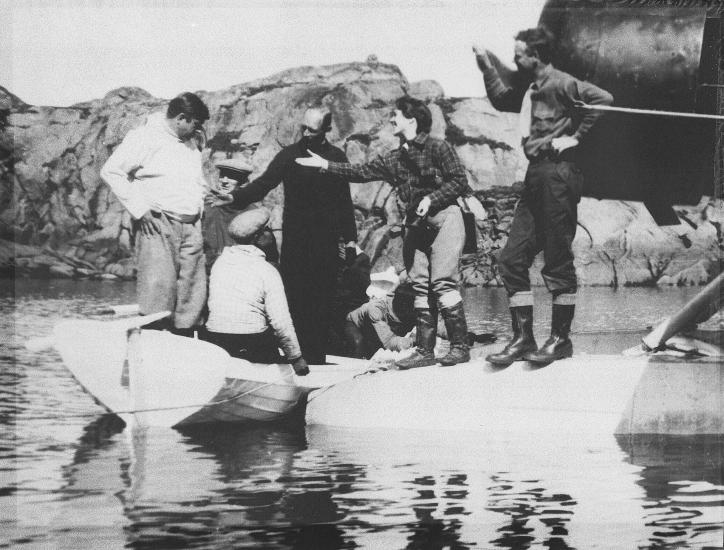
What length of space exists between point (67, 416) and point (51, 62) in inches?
98.8

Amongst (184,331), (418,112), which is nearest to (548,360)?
(418,112)

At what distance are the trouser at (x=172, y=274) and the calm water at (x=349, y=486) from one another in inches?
32.2

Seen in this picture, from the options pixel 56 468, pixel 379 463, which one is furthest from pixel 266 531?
pixel 56 468

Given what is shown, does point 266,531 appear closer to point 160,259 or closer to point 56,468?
point 56,468

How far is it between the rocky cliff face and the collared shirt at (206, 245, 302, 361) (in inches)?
14.7

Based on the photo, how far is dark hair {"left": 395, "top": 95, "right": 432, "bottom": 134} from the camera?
6.72 m

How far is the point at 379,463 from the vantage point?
239 inches

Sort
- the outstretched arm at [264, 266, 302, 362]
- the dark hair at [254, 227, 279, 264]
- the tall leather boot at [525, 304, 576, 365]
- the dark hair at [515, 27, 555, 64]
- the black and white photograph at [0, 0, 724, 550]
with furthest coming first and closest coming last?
1. the dark hair at [254, 227, 279, 264]
2. the outstretched arm at [264, 266, 302, 362]
3. the dark hair at [515, 27, 555, 64]
4. the tall leather boot at [525, 304, 576, 365]
5. the black and white photograph at [0, 0, 724, 550]

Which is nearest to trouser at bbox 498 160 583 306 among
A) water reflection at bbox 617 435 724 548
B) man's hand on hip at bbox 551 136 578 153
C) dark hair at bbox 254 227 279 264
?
man's hand on hip at bbox 551 136 578 153

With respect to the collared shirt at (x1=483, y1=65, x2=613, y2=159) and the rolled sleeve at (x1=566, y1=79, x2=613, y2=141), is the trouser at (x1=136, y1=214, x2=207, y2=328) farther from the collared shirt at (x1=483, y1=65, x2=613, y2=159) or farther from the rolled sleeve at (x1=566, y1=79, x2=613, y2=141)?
the rolled sleeve at (x1=566, y1=79, x2=613, y2=141)

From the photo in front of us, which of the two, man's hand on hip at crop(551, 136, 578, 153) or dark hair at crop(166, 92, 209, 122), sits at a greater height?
dark hair at crop(166, 92, 209, 122)

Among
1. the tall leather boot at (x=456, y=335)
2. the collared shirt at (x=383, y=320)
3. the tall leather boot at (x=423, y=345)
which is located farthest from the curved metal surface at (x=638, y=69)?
the collared shirt at (x=383, y=320)

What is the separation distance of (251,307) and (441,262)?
4.27ft

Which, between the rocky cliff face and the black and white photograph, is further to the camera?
the rocky cliff face
